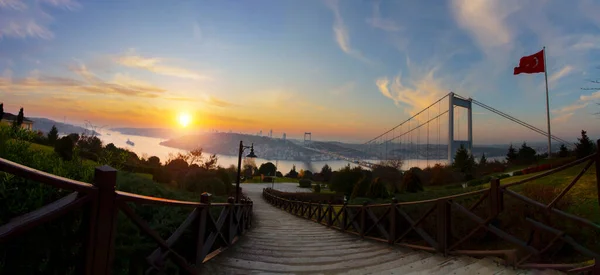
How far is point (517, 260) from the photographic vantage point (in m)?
3.49

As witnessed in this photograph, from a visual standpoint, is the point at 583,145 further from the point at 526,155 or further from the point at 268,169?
the point at 268,169

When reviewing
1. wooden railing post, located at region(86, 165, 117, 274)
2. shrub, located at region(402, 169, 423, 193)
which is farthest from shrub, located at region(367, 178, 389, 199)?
wooden railing post, located at region(86, 165, 117, 274)

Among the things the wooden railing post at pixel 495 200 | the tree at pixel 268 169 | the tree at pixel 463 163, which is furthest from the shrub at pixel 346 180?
the tree at pixel 268 169

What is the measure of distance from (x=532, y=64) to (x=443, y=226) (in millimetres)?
27960

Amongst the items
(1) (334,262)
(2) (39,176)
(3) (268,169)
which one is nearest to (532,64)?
(1) (334,262)

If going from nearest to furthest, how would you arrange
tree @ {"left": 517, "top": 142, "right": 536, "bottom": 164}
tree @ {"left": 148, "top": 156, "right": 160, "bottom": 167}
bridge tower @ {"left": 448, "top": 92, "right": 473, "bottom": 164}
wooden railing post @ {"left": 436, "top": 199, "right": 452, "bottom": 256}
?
wooden railing post @ {"left": 436, "top": 199, "right": 452, "bottom": 256}
tree @ {"left": 148, "top": 156, "right": 160, "bottom": 167}
tree @ {"left": 517, "top": 142, "right": 536, "bottom": 164}
bridge tower @ {"left": 448, "top": 92, "right": 473, "bottom": 164}

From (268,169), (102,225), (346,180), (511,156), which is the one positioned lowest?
(346,180)

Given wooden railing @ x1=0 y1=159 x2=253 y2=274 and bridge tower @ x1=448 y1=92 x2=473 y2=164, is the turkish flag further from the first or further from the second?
wooden railing @ x1=0 y1=159 x2=253 y2=274

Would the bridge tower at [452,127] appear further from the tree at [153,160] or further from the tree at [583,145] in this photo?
the tree at [153,160]

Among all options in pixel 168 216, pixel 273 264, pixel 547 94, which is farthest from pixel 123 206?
pixel 547 94

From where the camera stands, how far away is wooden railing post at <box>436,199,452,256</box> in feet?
15.0

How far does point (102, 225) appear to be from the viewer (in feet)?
5.29

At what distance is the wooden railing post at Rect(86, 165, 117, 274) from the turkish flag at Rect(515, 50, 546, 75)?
30.5 metres

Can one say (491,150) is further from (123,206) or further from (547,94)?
(123,206)
